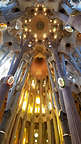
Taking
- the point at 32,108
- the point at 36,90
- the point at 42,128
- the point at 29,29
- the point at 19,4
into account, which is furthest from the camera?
the point at 36,90

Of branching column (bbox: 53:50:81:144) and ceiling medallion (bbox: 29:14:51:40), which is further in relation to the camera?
ceiling medallion (bbox: 29:14:51:40)

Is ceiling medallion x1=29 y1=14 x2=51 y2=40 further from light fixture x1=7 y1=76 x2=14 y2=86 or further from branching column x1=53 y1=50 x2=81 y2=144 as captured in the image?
branching column x1=53 y1=50 x2=81 y2=144

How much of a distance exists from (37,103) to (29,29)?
10.6m

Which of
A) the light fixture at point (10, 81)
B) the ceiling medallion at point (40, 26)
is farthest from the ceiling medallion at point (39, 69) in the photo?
the light fixture at point (10, 81)

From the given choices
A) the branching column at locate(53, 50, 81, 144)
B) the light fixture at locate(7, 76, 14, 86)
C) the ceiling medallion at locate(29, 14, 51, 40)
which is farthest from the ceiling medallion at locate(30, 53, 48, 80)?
the branching column at locate(53, 50, 81, 144)

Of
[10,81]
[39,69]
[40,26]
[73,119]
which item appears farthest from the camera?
[39,69]

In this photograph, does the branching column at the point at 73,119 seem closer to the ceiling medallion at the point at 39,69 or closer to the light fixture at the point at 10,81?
the light fixture at the point at 10,81

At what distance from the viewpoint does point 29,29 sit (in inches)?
661

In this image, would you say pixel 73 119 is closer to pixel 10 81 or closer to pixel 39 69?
pixel 10 81

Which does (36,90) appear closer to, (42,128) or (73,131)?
(42,128)

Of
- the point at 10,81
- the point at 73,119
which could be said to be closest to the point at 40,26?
the point at 10,81

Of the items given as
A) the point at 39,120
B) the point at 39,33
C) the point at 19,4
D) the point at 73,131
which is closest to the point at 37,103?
the point at 39,120

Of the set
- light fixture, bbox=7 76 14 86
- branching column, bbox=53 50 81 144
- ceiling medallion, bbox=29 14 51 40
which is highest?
ceiling medallion, bbox=29 14 51 40

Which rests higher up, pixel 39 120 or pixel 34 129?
pixel 39 120
